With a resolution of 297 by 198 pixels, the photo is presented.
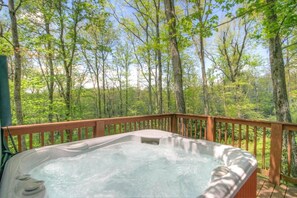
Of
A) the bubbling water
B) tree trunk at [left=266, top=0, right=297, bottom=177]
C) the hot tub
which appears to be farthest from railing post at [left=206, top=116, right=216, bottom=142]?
tree trunk at [left=266, top=0, right=297, bottom=177]

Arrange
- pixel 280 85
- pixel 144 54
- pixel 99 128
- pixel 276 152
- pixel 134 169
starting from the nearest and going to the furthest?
1. pixel 134 169
2. pixel 276 152
3. pixel 99 128
4. pixel 280 85
5. pixel 144 54

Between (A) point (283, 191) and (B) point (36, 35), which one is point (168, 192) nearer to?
(A) point (283, 191)

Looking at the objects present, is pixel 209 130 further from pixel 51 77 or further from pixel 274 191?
pixel 51 77

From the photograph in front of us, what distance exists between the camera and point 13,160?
183cm

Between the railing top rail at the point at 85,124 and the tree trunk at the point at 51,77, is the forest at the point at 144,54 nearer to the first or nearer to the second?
the tree trunk at the point at 51,77

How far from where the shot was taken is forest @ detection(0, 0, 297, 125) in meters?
4.09

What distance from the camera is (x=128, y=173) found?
80.1 inches

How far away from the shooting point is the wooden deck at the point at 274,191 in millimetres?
2152

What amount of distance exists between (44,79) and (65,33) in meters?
2.26

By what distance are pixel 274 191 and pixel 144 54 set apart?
33.1 feet

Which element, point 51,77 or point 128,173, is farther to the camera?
point 51,77

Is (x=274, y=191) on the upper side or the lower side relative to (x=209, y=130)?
lower

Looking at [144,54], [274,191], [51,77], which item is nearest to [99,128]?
[274,191]

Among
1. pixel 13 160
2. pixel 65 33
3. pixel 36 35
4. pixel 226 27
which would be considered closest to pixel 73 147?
pixel 13 160
